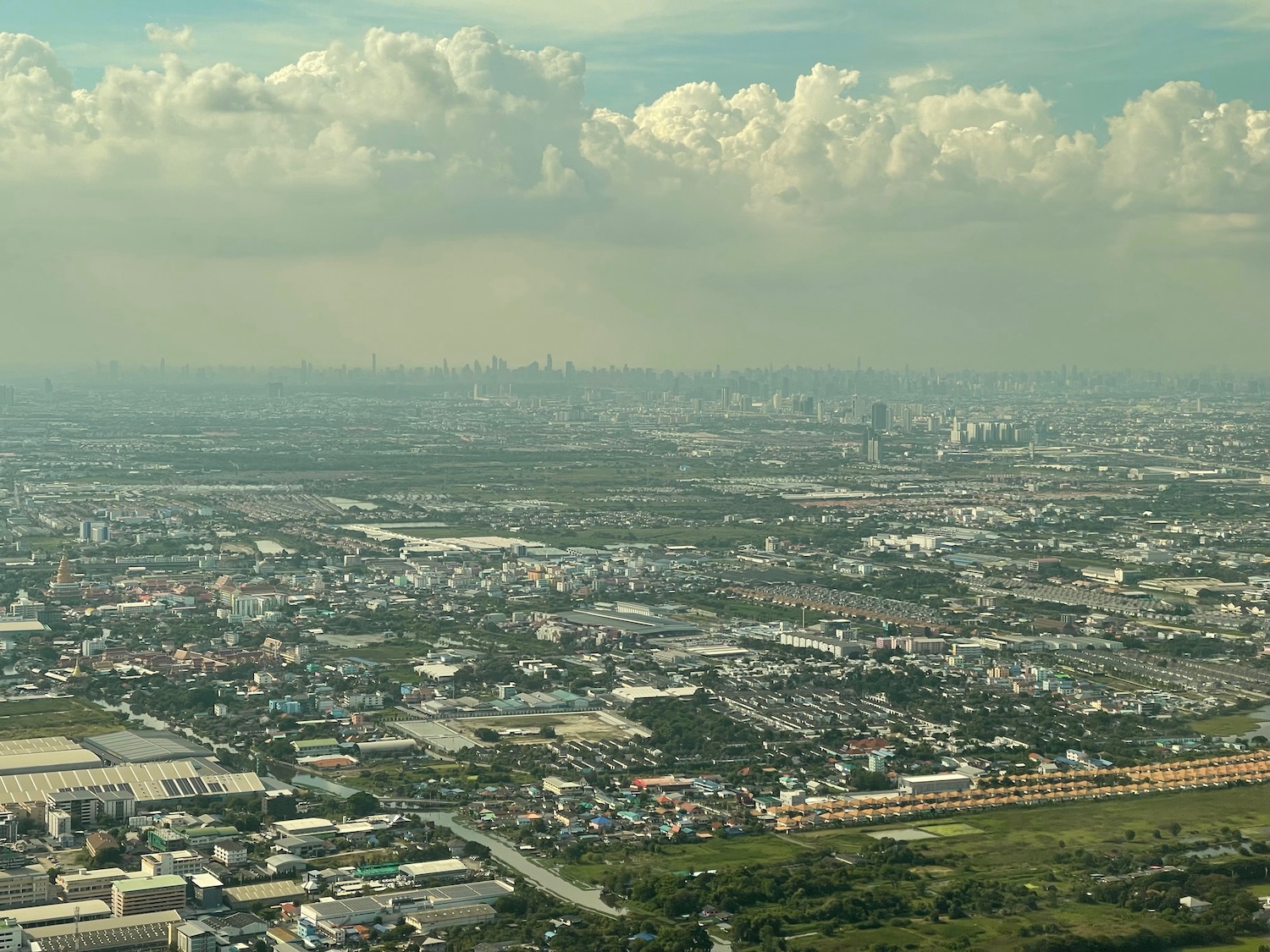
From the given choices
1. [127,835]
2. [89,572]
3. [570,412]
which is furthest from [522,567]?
[570,412]

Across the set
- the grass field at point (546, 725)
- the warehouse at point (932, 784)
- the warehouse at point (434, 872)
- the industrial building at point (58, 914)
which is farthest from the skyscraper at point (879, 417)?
the industrial building at point (58, 914)

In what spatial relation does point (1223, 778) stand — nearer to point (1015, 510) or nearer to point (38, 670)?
point (38, 670)

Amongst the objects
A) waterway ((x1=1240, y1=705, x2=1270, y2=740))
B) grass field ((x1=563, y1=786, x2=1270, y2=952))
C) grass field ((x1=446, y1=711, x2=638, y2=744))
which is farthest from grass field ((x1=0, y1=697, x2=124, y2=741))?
waterway ((x1=1240, y1=705, x2=1270, y2=740))

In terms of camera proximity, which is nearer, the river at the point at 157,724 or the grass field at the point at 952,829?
the grass field at the point at 952,829

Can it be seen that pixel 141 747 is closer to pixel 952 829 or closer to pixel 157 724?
pixel 157 724

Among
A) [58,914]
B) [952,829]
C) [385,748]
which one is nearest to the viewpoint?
[58,914]

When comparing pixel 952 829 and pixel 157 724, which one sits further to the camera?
pixel 157 724

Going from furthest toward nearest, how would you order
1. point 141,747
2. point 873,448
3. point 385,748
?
point 873,448
point 385,748
point 141,747

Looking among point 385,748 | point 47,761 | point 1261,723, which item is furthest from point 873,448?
point 47,761

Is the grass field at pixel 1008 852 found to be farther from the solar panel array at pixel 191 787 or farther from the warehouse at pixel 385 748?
the warehouse at pixel 385 748
